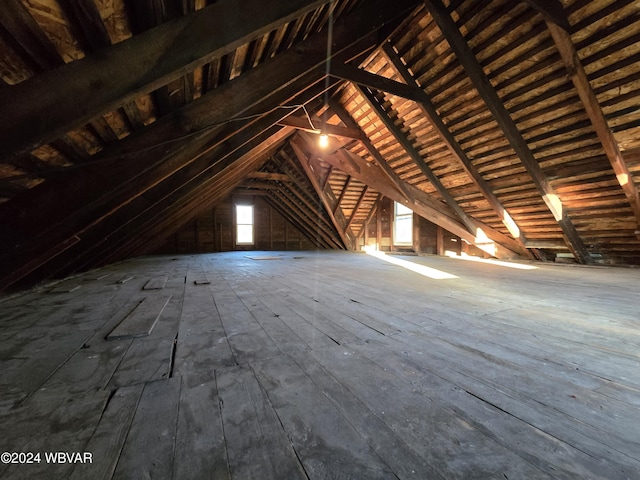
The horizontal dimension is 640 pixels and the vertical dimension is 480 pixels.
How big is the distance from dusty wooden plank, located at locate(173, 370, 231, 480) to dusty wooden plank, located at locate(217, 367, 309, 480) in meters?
0.02

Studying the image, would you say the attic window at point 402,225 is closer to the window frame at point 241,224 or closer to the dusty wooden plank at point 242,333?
the window frame at point 241,224

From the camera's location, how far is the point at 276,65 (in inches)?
95.3

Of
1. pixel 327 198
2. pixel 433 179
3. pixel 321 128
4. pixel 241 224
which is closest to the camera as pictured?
pixel 321 128

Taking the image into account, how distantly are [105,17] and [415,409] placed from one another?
6.95 feet

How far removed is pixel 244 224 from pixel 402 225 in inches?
278

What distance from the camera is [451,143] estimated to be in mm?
4781

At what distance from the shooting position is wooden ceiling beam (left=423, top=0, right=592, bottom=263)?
11.2 ft

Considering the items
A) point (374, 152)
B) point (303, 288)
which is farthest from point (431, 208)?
point (303, 288)

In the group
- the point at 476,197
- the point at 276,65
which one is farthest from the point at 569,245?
the point at 276,65

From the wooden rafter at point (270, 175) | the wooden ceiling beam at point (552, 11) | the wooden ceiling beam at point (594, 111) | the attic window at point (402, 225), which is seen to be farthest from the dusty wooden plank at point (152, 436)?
the attic window at point (402, 225)

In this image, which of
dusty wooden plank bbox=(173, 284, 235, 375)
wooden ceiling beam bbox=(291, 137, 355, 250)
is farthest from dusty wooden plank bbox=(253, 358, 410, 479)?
wooden ceiling beam bbox=(291, 137, 355, 250)

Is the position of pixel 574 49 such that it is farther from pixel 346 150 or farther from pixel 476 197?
pixel 346 150

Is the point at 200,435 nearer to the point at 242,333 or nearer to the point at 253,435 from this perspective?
the point at 253,435

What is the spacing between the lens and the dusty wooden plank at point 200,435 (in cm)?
72
